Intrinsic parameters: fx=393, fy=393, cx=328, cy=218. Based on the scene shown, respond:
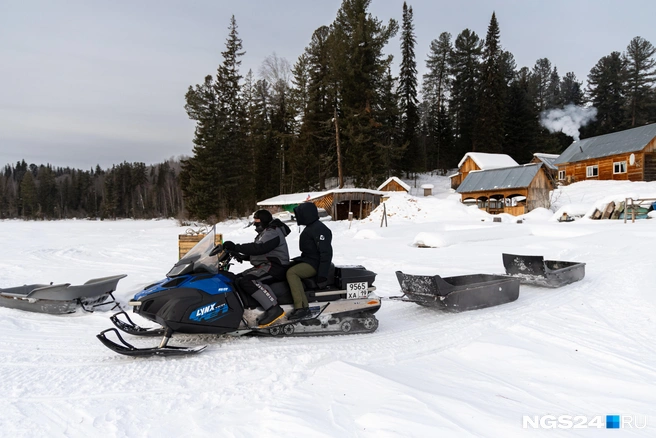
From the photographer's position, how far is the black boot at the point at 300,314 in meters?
4.84

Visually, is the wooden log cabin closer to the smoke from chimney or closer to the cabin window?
the cabin window

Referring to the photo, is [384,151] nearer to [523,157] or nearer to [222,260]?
[523,157]

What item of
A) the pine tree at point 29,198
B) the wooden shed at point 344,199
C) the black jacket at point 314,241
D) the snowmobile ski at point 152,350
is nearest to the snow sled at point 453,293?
the black jacket at point 314,241

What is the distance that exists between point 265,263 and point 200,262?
785 mm

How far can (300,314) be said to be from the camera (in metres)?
4.88

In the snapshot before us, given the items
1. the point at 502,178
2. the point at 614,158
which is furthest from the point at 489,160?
the point at 502,178

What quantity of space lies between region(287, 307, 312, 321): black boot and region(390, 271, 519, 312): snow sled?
1572mm

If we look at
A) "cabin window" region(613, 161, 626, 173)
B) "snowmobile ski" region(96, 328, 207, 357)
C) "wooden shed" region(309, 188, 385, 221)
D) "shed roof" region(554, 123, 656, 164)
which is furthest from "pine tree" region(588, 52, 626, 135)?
"snowmobile ski" region(96, 328, 207, 357)

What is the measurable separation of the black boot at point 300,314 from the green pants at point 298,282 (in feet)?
0.18

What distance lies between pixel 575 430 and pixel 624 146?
38.0 metres

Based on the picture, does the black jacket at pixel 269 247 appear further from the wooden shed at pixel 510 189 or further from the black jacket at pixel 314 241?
the wooden shed at pixel 510 189

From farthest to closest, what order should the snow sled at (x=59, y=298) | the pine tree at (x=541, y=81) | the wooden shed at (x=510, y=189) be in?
the pine tree at (x=541, y=81) < the wooden shed at (x=510, y=189) < the snow sled at (x=59, y=298)

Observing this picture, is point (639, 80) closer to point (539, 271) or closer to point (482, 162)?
point (482, 162)

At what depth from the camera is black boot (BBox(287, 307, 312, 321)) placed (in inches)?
190
